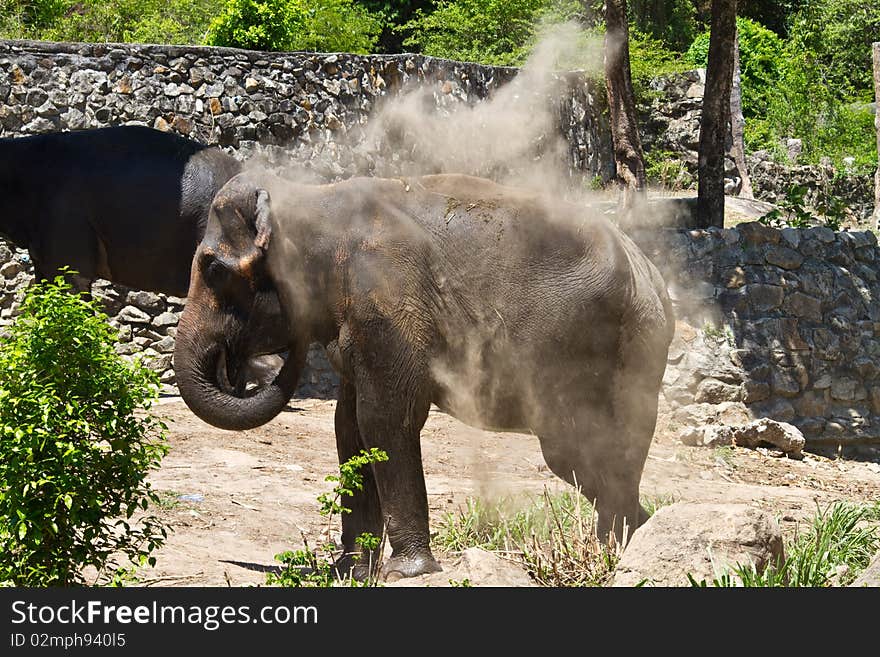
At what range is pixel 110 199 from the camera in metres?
9.80

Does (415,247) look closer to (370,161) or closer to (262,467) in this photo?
(262,467)

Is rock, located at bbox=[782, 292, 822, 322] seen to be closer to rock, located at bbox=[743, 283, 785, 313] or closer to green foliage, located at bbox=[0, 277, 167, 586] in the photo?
rock, located at bbox=[743, 283, 785, 313]

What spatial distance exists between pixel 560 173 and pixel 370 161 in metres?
4.75

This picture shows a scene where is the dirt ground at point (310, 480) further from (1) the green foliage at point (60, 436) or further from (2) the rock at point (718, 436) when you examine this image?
(1) the green foliage at point (60, 436)

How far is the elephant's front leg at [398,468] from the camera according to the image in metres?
5.90

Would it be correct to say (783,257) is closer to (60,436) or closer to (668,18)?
(60,436)

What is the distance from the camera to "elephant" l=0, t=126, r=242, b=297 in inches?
383

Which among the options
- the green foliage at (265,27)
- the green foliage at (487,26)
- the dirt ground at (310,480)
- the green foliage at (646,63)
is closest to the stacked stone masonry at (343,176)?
the dirt ground at (310,480)

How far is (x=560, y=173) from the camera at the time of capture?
17969 mm

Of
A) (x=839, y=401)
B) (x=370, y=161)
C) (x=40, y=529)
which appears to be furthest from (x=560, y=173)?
(x=40, y=529)

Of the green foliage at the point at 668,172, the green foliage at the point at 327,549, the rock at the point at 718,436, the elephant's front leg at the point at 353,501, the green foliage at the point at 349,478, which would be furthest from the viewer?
the green foliage at the point at 668,172

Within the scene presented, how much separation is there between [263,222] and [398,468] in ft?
4.41

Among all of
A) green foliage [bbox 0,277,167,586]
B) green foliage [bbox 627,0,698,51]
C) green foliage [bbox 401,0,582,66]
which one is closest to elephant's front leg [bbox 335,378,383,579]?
green foliage [bbox 0,277,167,586]

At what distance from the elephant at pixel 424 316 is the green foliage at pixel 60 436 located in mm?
1060
